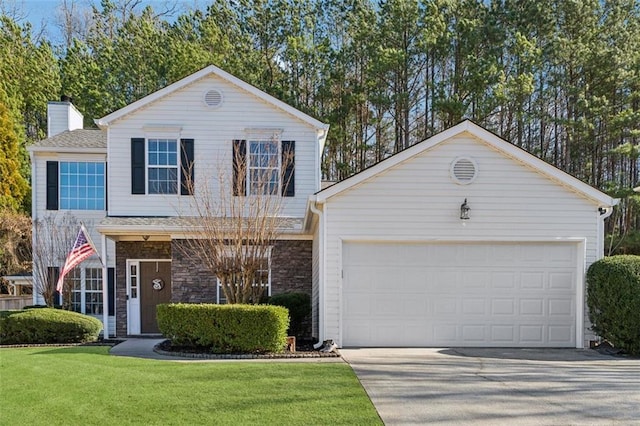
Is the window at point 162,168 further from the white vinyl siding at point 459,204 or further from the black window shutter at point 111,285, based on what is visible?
the white vinyl siding at point 459,204

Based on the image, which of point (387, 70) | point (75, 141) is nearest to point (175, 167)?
point (75, 141)

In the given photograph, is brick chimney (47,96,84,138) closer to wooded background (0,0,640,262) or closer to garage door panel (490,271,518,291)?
wooded background (0,0,640,262)

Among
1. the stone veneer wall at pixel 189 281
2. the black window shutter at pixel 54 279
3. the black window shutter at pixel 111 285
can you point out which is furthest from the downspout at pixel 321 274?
the black window shutter at pixel 54 279

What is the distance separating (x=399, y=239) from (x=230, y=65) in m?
17.9

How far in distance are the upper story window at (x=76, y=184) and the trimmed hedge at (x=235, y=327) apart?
23.2 feet

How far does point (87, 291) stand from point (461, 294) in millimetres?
10719

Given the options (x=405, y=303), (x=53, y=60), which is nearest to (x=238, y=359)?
(x=405, y=303)

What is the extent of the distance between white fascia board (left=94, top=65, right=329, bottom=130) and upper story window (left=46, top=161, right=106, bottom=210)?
162 cm

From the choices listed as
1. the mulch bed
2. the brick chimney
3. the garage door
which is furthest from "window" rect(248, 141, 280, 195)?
the brick chimney

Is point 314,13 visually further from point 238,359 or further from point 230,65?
point 238,359

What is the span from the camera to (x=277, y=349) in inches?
359

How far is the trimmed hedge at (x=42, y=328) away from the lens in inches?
449

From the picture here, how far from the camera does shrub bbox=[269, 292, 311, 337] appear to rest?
443 inches

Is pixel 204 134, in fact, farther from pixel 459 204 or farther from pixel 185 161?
pixel 459 204
